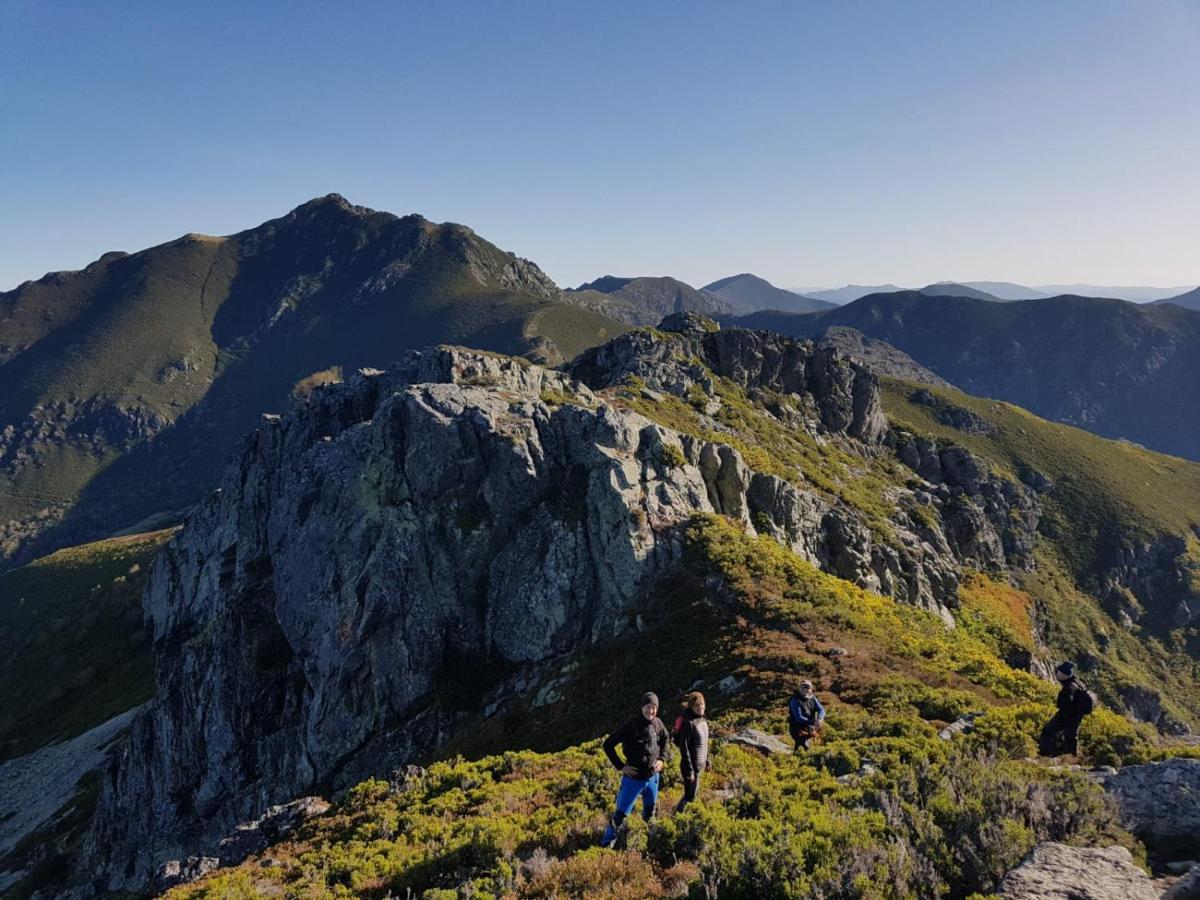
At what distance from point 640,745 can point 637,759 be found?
273mm

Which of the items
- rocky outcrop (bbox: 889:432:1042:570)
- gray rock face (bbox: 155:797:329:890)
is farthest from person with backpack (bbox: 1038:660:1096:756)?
rocky outcrop (bbox: 889:432:1042:570)

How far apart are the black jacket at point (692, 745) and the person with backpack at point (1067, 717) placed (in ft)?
28.3

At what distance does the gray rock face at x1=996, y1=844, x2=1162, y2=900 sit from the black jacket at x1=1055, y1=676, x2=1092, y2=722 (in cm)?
622

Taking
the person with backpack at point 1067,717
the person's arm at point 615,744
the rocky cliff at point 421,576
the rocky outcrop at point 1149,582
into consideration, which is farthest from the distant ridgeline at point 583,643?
the rocky outcrop at point 1149,582

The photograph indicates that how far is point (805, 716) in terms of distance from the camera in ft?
55.1

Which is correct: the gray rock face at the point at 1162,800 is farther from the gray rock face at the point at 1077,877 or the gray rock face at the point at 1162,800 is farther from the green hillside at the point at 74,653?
the green hillside at the point at 74,653

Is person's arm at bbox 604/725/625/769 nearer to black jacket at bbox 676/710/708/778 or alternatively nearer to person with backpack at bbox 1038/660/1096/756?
black jacket at bbox 676/710/708/778

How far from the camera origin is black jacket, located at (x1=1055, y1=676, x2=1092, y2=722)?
47.6 ft

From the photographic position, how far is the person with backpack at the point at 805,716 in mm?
16703

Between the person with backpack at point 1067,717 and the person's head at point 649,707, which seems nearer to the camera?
the person's head at point 649,707

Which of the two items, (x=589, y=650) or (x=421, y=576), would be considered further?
(x=421, y=576)

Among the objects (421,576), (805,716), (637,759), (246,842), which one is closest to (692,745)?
(637,759)

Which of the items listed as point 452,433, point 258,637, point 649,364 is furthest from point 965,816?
point 649,364

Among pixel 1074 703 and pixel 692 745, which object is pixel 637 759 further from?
pixel 1074 703
